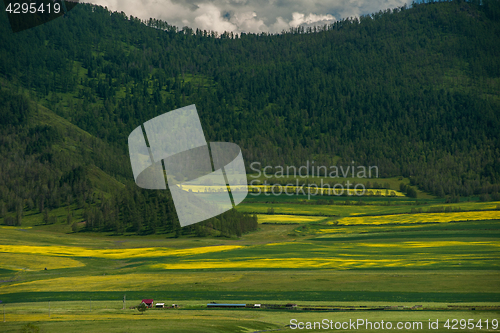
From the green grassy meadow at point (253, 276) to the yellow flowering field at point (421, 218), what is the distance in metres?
4.69

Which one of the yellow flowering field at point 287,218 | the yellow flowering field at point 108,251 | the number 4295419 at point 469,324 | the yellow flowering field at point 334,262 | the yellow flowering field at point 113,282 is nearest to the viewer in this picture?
the number 4295419 at point 469,324

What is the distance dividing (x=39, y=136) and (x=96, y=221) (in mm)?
89390

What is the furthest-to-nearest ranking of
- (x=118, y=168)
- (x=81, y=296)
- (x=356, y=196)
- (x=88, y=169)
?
(x=118, y=168)
(x=356, y=196)
(x=88, y=169)
(x=81, y=296)

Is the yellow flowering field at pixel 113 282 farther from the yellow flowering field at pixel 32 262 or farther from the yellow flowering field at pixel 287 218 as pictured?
the yellow flowering field at pixel 287 218

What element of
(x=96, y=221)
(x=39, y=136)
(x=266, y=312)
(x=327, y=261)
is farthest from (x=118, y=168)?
(x=266, y=312)

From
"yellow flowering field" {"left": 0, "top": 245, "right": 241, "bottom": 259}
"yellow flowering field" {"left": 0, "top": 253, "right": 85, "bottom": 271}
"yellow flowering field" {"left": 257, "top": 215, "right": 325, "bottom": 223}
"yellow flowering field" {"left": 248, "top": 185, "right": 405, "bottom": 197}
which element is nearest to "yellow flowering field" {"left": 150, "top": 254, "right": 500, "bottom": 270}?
"yellow flowering field" {"left": 0, "top": 245, "right": 241, "bottom": 259}

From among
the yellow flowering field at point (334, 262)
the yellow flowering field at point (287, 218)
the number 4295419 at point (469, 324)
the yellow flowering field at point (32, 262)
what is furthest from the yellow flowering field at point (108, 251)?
the number 4295419 at point (469, 324)

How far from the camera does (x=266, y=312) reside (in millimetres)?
40438

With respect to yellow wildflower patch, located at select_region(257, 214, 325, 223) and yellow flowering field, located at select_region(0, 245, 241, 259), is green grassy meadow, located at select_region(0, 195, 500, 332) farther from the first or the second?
yellow wildflower patch, located at select_region(257, 214, 325, 223)

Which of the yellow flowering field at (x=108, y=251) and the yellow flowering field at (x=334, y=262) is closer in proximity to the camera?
the yellow flowering field at (x=334, y=262)

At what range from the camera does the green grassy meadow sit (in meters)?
38.2

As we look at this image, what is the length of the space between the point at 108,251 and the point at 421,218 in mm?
79408

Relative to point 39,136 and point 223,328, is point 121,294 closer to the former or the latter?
point 223,328

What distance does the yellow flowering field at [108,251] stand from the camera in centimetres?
8194
